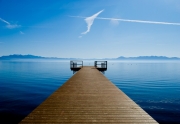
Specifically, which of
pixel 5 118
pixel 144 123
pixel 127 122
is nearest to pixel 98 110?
pixel 127 122

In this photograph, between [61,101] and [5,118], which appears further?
[5,118]

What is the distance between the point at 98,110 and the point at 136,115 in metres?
1.45

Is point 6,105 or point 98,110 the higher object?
point 98,110

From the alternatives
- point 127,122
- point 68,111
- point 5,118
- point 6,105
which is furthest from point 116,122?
point 6,105

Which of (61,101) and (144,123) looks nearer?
(144,123)

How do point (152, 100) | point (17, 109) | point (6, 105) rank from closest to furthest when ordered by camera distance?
point (17, 109)
point (6, 105)
point (152, 100)

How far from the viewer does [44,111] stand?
5.38 metres

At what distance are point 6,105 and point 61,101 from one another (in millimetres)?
9483

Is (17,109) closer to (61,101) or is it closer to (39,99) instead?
(39,99)

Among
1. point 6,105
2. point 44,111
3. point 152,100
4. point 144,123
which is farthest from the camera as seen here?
point 152,100

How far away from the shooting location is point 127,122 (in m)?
4.51

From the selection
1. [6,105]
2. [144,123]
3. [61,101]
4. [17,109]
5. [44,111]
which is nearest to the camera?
[144,123]

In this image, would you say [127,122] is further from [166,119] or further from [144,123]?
[166,119]

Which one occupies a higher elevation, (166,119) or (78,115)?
(78,115)
